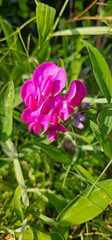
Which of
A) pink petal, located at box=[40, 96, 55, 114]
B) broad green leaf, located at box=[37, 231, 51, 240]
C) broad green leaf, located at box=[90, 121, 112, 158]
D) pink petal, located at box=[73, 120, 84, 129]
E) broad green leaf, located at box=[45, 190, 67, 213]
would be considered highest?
pink petal, located at box=[40, 96, 55, 114]

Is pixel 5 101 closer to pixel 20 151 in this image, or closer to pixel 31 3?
pixel 20 151

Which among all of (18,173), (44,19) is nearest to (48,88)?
(44,19)

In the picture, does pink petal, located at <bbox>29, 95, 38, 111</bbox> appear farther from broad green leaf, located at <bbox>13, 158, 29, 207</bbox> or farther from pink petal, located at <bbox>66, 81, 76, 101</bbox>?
broad green leaf, located at <bbox>13, 158, 29, 207</bbox>

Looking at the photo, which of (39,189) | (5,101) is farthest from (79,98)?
(39,189)

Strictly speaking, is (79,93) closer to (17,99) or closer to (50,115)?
(50,115)

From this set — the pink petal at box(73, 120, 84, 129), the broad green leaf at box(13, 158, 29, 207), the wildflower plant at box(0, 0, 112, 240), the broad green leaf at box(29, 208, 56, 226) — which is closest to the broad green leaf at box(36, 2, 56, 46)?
the wildflower plant at box(0, 0, 112, 240)
